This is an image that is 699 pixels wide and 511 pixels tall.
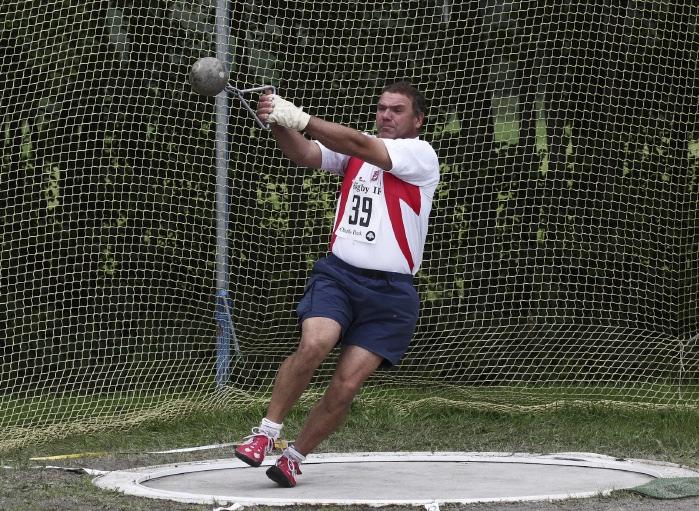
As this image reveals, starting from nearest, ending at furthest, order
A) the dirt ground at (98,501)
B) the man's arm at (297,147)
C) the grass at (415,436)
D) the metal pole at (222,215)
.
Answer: the dirt ground at (98,501)
the man's arm at (297,147)
the grass at (415,436)
the metal pole at (222,215)

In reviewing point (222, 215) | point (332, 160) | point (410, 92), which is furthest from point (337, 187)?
point (410, 92)

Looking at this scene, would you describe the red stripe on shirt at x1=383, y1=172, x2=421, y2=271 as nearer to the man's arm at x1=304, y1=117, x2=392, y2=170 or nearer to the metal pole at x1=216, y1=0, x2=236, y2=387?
the man's arm at x1=304, y1=117, x2=392, y2=170

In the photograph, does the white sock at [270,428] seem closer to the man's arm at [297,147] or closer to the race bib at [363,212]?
the race bib at [363,212]

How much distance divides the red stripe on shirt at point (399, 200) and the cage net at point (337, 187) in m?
3.17

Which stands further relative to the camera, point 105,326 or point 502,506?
point 105,326

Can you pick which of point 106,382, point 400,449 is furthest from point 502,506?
point 106,382

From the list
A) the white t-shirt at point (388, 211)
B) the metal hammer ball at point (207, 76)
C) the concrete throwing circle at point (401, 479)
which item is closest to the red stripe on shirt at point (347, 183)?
the white t-shirt at point (388, 211)

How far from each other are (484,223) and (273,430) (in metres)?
4.89

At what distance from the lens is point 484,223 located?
9.85 meters

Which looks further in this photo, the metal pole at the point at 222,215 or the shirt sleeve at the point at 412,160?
the metal pole at the point at 222,215

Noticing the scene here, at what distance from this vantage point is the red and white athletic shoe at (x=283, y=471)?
17.7 ft

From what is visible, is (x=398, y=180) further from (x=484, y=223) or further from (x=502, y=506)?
(x=484, y=223)

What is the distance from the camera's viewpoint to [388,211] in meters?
5.43

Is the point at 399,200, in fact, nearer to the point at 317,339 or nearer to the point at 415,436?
the point at 317,339
